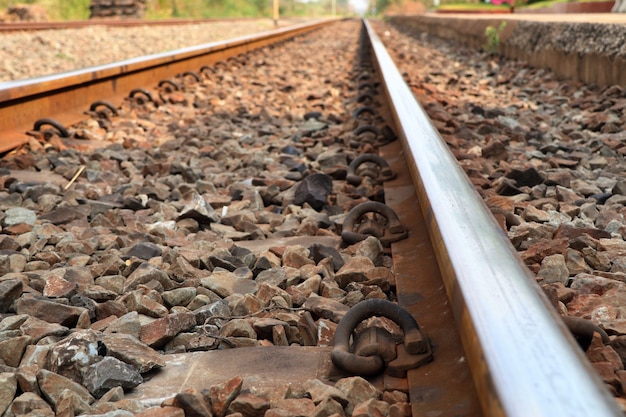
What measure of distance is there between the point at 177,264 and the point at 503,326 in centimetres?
131

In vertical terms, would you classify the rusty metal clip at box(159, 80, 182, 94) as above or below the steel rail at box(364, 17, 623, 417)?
below

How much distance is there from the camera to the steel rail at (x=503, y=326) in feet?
2.96

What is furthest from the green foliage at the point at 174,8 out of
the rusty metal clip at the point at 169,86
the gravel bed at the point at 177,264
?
the gravel bed at the point at 177,264

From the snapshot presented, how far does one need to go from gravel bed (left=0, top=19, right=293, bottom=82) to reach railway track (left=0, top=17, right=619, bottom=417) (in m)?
3.57

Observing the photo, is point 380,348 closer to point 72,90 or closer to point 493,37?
point 72,90

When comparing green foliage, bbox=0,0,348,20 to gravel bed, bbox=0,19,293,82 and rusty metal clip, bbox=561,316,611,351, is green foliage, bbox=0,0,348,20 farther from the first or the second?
rusty metal clip, bbox=561,316,611,351

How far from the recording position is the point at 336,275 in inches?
84.0

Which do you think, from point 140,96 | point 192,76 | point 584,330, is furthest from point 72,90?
point 584,330

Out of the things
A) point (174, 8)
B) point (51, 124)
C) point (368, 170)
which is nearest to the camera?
point (368, 170)

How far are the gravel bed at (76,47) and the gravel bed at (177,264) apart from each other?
3.67 m

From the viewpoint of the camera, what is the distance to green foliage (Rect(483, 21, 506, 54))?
368 inches

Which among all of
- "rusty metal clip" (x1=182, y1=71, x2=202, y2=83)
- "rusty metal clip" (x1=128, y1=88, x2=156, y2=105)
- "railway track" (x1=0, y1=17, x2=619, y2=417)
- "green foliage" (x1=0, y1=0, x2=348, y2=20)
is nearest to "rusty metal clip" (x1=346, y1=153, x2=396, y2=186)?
"railway track" (x1=0, y1=17, x2=619, y2=417)

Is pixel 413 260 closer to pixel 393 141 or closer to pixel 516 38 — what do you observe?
pixel 393 141

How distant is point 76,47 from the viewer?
1011 cm
